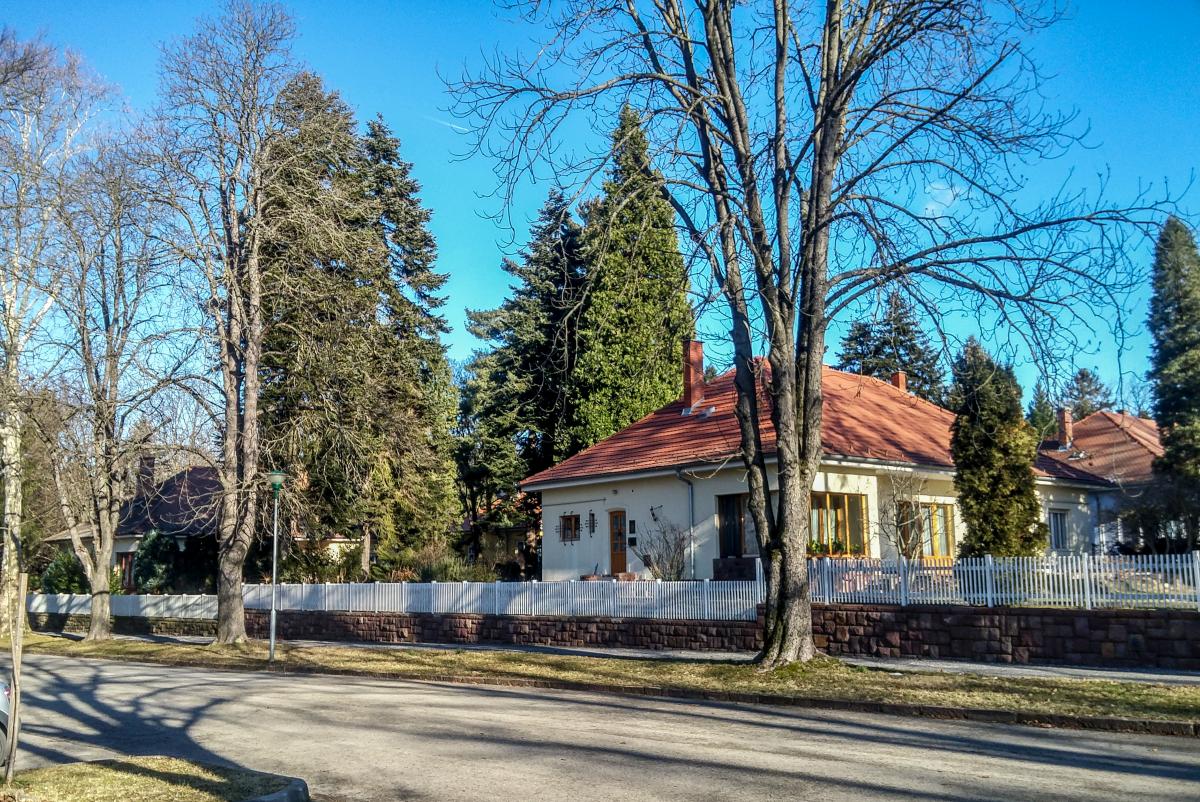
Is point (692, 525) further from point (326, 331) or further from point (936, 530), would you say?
point (326, 331)

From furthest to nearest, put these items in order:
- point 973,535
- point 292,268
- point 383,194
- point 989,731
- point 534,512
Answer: point 534,512, point 383,194, point 292,268, point 973,535, point 989,731

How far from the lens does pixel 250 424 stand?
24.0m

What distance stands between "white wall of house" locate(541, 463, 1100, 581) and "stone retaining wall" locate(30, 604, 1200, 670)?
160 inches

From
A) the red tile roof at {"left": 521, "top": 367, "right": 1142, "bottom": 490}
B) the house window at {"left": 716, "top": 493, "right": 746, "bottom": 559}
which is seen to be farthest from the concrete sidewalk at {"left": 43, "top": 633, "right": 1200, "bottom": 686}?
the red tile roof at {"left": 521, "top": 367, "right": 1142, "bottom": 490}

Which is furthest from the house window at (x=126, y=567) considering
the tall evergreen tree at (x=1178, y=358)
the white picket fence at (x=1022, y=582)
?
the tall evergreen tree at (x=1178, y=358)

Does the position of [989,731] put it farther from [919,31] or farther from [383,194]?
[383,194]

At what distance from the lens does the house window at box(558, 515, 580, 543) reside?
101 feet

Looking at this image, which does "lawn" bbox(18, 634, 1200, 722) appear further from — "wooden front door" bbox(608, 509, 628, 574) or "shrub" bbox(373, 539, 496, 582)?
"wooden front door" bbox(608, 509, 628, 574)

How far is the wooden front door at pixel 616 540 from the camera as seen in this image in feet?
94.3

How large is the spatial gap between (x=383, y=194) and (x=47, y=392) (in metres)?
15.9

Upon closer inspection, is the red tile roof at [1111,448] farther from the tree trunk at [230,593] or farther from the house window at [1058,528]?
the tree trunk at [230,593]

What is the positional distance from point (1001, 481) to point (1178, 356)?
21118 millimetres

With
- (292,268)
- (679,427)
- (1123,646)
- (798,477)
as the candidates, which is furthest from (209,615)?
(1123,646)

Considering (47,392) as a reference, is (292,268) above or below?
above
